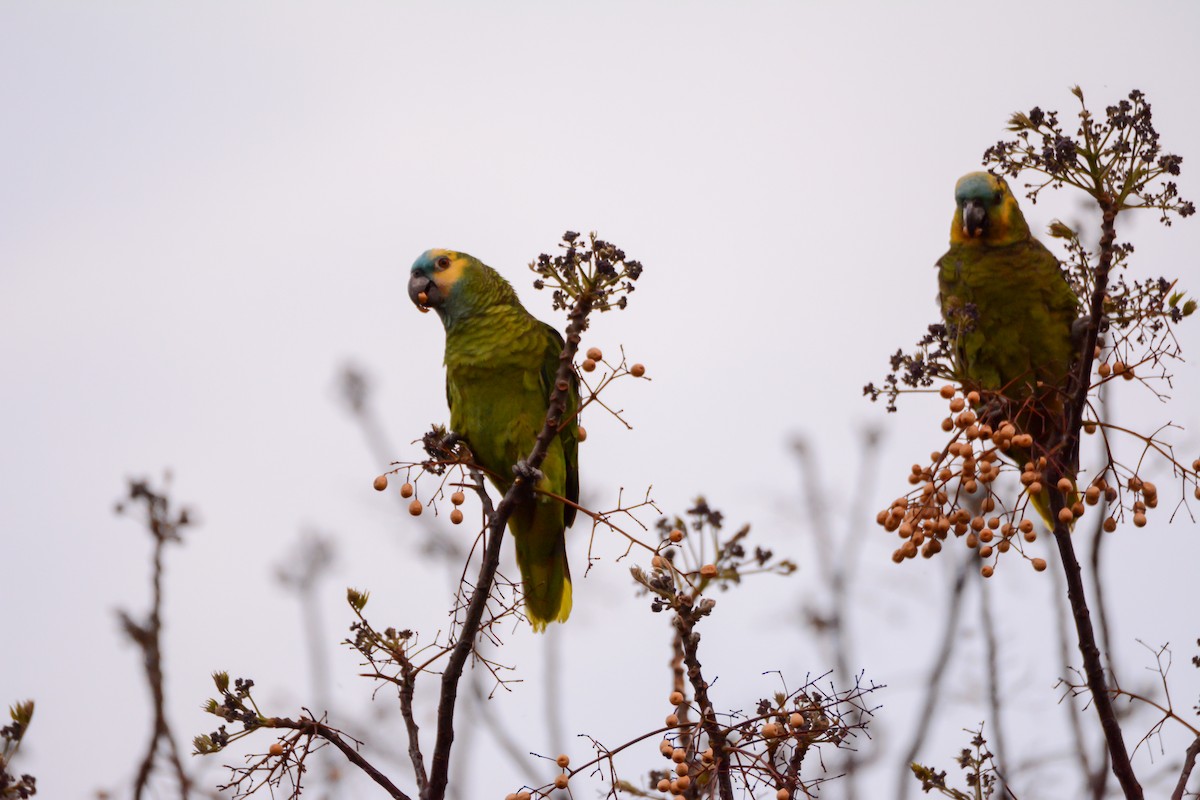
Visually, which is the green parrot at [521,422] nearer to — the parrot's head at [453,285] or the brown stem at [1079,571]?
the parrot's head at [453,285]

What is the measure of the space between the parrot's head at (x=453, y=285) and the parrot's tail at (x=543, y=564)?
115cm

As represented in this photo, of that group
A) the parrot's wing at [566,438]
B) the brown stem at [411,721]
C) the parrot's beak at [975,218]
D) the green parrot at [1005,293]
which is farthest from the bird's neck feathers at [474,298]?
the brown stem at [411,721]

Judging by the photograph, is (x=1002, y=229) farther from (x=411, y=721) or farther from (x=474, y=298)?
(x=411, y=721)

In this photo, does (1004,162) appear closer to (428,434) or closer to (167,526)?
(428,434)

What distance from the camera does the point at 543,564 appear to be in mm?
5883

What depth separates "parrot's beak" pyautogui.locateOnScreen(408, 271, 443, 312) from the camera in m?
6.32

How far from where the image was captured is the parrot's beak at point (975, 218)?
6.20 meters

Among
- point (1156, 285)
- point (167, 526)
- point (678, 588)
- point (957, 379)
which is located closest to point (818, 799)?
point (678, 588)

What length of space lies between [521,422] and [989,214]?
266 cm

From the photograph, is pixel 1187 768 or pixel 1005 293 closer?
pixel 1187 768

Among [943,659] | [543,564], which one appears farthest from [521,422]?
[943,659]

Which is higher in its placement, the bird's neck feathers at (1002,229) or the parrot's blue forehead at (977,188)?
the parrot's blue forehead at (977,188)

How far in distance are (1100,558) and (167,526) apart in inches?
138

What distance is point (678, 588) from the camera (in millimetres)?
3348
